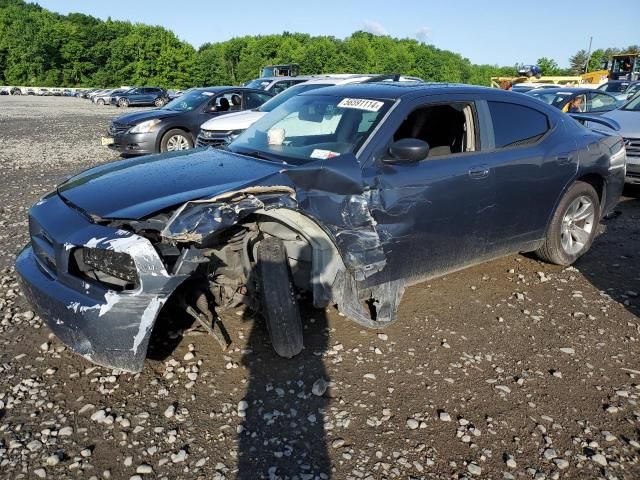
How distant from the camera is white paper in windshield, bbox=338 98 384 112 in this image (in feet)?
12.4

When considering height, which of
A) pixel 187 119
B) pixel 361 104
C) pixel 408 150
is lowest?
pixel 187 119

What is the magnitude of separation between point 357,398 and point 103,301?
1.50 m

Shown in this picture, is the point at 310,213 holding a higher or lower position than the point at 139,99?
higher

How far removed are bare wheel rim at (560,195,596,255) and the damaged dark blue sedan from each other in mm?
77

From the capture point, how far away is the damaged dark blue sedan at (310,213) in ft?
9.12

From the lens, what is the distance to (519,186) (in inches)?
165

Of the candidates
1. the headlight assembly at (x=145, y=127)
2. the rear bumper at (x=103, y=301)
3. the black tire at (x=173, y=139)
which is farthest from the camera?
the black tire at (x=173, y=139)

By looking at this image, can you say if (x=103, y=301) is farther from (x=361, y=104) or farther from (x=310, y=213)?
(x=361, y=104)

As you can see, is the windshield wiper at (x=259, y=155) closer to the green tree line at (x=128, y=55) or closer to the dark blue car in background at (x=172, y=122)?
the dark blue car in background at (x=172, y=122)

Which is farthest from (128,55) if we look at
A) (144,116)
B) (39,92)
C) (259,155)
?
(259,155)

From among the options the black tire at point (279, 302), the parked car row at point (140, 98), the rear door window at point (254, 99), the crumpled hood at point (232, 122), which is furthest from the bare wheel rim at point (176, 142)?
the parked car row at point (140, 98)

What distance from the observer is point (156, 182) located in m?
3.25

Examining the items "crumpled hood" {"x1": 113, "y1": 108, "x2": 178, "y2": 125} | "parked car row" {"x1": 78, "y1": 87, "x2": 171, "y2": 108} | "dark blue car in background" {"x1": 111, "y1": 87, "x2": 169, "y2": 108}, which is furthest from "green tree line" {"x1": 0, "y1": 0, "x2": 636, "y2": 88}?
"crumpled hood" {"x1": 113, "y1": 108, "x2": 178, "y2": 125}

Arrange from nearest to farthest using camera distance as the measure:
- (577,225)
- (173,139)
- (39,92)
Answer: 1. (577,225)
2. (173,139)
3. (39,92)
